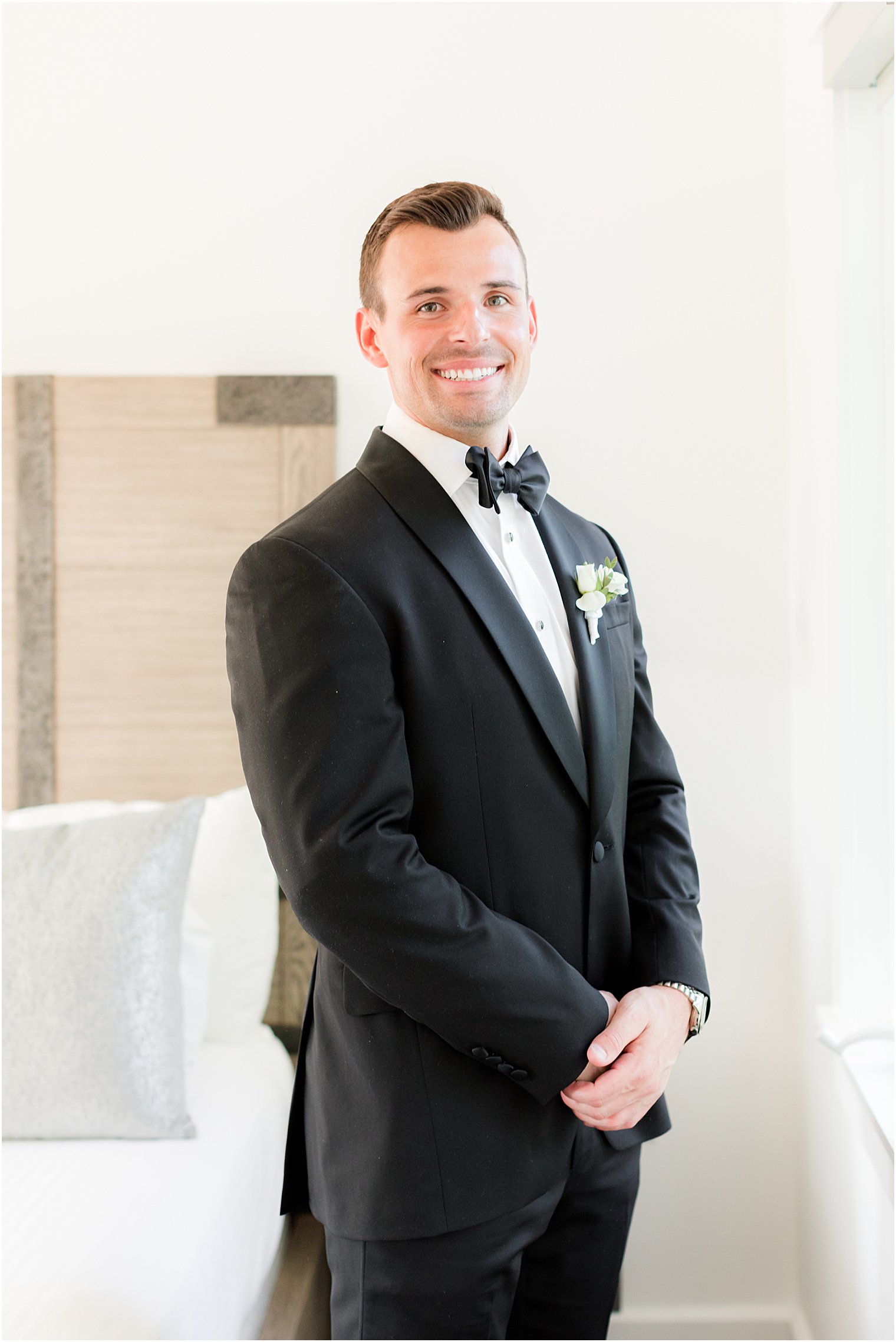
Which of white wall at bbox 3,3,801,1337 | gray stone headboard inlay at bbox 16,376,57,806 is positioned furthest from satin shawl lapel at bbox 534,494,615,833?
gray stone headboard inlay at bbox 16,376,57,806

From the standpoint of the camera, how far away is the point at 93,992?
1.75m

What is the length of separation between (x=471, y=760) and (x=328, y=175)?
1524 millimetres

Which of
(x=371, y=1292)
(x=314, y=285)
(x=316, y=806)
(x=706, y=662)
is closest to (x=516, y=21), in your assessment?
(x=314, y=285)

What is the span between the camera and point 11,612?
2.20 metres

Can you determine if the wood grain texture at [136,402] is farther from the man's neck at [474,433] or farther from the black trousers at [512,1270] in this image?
the black trousers at [512,1270]

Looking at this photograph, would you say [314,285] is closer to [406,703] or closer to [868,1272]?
[406,703]

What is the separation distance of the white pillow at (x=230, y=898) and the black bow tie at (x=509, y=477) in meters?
1.04

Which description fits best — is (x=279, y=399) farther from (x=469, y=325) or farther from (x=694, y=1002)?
(x=694, y=1002)

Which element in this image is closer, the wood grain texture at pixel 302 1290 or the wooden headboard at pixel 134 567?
the wood grain texture at pixel 302 1290

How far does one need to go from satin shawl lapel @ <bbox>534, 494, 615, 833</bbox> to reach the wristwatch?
0.23m

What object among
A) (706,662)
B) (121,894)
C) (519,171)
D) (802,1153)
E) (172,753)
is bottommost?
(802,1153)

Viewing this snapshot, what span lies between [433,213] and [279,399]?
0.96 m

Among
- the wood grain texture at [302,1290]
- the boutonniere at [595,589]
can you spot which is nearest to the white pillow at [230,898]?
the wood grain texture at [302,1290]

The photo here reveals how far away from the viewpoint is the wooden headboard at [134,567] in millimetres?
2170
